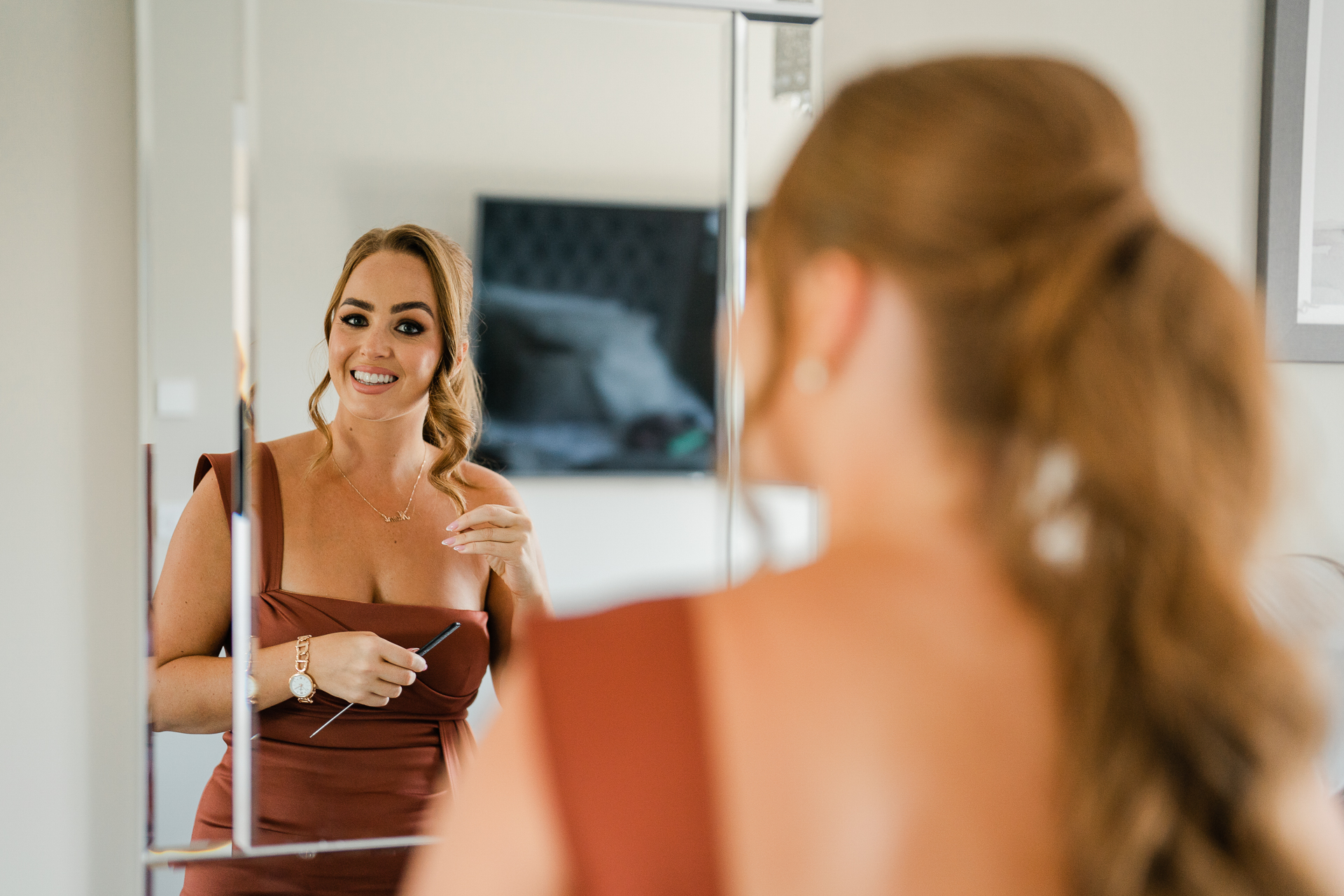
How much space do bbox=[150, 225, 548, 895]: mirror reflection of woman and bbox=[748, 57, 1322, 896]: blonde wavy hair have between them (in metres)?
0.61

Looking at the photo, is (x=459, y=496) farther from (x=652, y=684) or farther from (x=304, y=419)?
(x=652, y=684)

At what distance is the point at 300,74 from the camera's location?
2.91ft

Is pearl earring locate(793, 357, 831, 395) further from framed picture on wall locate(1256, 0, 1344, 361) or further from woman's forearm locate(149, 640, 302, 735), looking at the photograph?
framed picture on wall locate(1256, 0, 1344, 361)

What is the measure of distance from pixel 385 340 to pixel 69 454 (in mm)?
302

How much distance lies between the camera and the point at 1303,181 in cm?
114

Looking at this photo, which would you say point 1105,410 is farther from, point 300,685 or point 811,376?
point 300,685

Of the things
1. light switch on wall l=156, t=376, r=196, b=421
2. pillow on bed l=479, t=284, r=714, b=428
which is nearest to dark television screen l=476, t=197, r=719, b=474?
pillow on bed l=479, t=284, r=714, b=428

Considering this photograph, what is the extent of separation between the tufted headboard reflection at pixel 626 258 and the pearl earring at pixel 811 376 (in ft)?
1.90

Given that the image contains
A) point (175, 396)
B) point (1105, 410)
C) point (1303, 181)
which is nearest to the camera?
point (1105, 410)

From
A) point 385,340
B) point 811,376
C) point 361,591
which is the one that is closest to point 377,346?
point 385,340

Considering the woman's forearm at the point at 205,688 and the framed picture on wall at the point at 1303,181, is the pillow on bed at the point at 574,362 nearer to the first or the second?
the woman's forearm at the point at 205,688

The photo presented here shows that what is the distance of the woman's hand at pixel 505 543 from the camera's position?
0.94 meters

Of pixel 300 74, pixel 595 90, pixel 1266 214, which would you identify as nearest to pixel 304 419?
pixel 300 74

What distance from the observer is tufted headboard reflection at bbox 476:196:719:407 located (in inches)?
37.1
